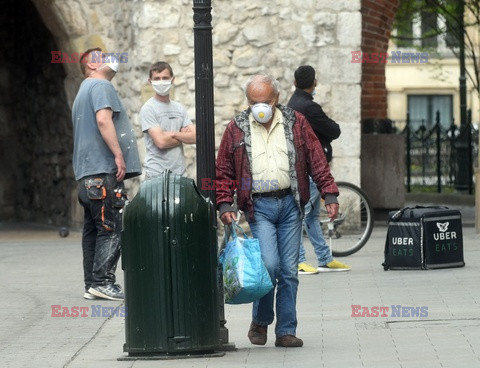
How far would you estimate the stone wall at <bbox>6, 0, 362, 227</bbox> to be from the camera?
45.9ft

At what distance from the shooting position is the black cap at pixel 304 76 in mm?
10867

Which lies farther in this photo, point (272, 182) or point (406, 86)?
point (406, 86)

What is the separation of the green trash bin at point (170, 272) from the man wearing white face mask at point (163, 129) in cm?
294

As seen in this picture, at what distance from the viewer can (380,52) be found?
51.5 ft

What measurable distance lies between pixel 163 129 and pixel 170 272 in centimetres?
326

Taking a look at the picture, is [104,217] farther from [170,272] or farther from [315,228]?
[170,272]

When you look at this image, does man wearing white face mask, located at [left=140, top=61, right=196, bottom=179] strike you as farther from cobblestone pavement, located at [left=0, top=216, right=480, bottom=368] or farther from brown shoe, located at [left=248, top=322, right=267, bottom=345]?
brown shoe, located at [left=248, top=322, right=267, bottom=345]

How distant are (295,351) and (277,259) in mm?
529

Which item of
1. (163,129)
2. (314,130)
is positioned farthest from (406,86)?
(163,129)

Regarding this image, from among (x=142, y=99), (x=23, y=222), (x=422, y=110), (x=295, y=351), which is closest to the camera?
(x=295, y=351)

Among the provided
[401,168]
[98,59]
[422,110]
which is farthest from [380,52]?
[422,110]

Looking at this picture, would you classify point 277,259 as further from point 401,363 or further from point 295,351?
point 401,363

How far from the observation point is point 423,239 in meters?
10.8

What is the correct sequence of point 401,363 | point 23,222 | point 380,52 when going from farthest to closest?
point 23,222
point 380,52
point 401,363
